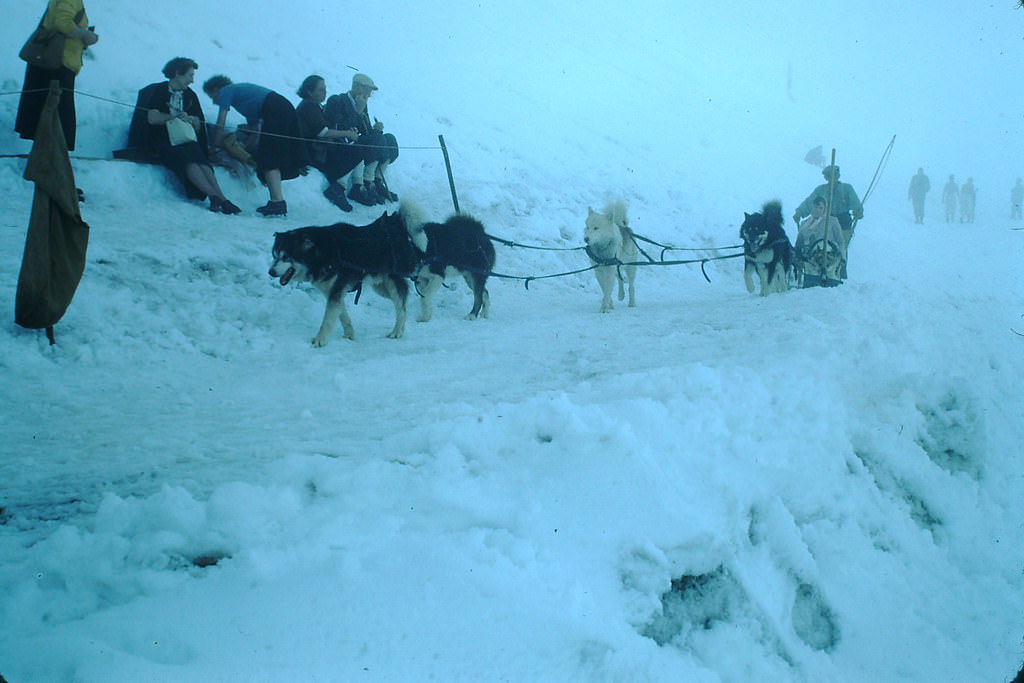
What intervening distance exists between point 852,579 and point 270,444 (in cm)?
304

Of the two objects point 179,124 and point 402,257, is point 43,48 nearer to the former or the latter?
point 179,124

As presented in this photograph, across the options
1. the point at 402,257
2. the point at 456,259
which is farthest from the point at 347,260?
the point at 456,259

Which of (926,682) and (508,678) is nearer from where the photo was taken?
(508,678)

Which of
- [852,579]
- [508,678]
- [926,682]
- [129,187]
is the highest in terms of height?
[129,187]

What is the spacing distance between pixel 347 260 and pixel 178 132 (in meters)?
3.17

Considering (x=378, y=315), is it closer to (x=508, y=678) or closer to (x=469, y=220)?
→ (x=469, y=220)

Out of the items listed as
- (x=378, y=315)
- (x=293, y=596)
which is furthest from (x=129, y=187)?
(x=293, y=596)

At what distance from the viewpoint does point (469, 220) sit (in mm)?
7500

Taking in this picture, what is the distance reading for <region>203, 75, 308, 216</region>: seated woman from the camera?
820cm

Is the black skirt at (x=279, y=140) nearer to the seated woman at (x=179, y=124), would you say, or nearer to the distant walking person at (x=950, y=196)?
the seated woman at (x=179, y=124)

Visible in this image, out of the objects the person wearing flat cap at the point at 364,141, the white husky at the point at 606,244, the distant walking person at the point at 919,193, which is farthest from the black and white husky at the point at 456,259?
the distant walking person at the point at 919,193

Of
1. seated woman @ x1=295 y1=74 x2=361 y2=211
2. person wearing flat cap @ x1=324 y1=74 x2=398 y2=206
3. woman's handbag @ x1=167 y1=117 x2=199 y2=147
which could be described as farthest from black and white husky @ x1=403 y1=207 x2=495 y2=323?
woman's handbag @ x1=167 y1=117 x2=199 y2=147

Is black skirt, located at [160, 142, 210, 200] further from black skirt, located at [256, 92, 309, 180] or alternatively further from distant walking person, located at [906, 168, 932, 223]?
distant walking person, located at [906, 168, 932, 223]

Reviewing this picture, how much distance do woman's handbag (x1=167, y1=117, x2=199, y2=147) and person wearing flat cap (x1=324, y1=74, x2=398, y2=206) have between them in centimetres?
199
